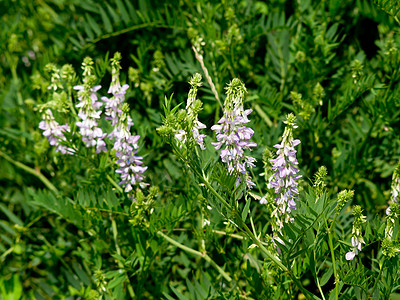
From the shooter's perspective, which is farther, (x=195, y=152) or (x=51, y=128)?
(x=51, y=128)

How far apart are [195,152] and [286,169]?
10.0 inches

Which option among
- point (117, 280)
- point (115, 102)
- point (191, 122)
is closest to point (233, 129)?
point (191, 122)

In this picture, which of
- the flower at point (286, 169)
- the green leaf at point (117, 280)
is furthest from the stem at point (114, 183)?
the flower at point (286, 169)

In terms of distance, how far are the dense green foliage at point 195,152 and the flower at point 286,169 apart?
0.27 ft

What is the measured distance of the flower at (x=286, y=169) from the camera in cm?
121

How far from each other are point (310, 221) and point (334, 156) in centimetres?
86

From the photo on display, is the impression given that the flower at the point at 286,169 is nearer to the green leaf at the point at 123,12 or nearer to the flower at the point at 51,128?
the flower at the point at 51,128

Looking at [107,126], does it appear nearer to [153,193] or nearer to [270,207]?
[153,193]

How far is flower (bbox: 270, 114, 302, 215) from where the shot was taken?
1212 millimetres

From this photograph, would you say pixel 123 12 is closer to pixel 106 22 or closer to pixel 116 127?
pixel 106 22

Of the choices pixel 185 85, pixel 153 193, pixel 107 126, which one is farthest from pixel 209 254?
pixel 185 85

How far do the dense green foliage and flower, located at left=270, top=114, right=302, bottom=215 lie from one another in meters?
0.08

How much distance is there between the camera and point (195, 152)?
1.31 m

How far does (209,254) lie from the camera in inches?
73.6
